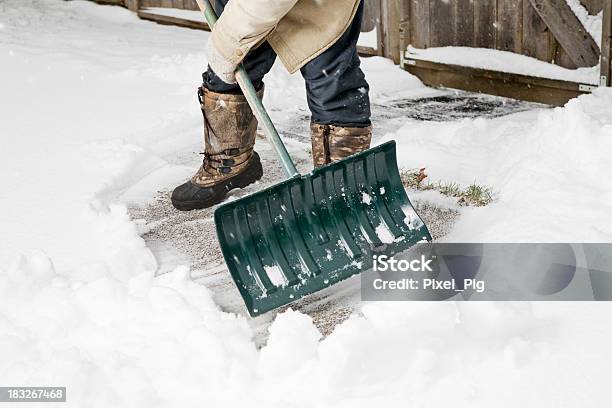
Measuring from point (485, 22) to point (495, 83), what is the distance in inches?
13.6

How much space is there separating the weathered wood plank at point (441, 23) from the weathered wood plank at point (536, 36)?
0.54 metres

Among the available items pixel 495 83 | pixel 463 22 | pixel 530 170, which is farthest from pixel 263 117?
pixel 463 22

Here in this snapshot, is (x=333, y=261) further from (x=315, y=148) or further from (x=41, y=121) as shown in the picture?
(x=41, y=121)

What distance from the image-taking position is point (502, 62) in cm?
470

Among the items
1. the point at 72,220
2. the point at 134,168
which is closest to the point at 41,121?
the point at 134,168

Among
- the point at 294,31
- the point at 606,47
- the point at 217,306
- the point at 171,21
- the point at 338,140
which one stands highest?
the point at 294,31

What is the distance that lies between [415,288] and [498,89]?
259cm

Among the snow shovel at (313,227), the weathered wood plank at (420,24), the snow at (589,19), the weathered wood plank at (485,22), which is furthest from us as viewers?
the weathered wood plank at (420,24)

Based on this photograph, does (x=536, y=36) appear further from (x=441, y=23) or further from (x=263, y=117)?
(x=263, y=117)

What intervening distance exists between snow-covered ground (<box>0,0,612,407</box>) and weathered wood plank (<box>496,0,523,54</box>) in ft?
2.01

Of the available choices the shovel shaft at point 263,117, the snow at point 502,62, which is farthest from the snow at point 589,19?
the shovel shaft at point 263,117

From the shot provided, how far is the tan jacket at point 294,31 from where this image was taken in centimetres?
260

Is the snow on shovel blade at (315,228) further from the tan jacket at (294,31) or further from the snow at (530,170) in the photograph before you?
the tan jacket at (294,31)

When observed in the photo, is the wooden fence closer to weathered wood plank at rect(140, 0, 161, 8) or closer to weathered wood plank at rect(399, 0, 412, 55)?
weathered wood plank at rect(399, 0, 412, 55)
